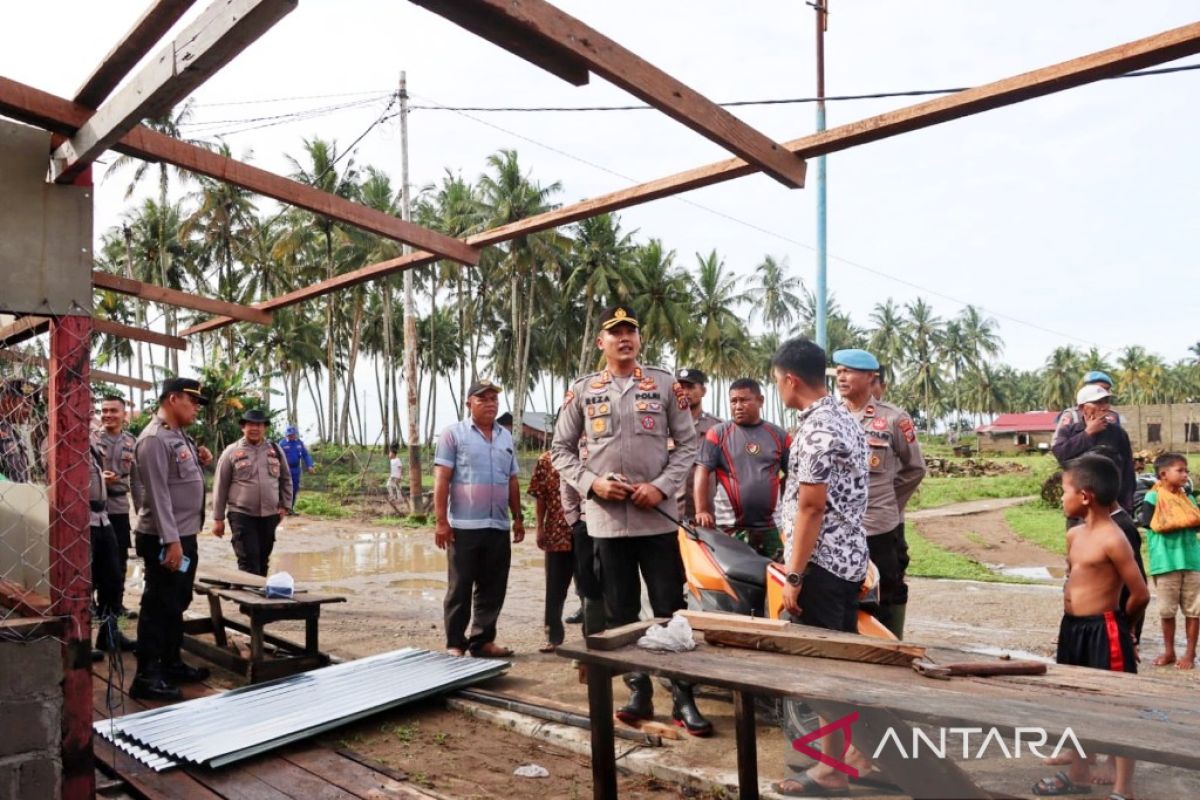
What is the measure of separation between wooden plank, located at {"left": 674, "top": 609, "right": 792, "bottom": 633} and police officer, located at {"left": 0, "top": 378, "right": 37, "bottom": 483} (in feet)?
10.2

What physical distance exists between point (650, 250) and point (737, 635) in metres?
36.6

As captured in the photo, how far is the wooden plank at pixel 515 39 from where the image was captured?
8.75 ft

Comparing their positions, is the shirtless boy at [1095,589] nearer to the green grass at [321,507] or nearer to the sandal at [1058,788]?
the sandal at [1058,788]

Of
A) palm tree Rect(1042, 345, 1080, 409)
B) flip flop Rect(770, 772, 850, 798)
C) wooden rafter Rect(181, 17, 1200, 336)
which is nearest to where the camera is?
wooden rafter Rect(181, 17, 1200, 336)

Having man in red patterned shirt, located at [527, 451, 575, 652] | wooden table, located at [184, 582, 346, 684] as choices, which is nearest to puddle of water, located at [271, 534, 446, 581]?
wooden table, located at [184, 582, 346, 684]

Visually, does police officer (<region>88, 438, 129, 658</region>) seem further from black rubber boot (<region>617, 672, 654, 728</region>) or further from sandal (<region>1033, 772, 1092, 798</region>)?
sandal (<region>1033, 772, 1092, 798</region>)

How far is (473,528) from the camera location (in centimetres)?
580

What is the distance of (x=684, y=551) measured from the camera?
455cm

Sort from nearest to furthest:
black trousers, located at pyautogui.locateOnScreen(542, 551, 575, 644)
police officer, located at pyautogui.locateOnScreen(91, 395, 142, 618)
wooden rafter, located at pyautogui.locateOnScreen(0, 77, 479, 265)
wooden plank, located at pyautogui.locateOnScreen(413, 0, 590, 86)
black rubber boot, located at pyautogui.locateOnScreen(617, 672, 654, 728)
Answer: wooden plank, located at pyautogui.locateOnScreen(413, 0, 590, 86) < wooden rafter, located at pyautogui.locateOnScreen(0, 77, 479, 265) < black rubber boot, located at pyautogui.locateOnScreen(617, 672, 654, 728) < black trousers, located at pyautogui.locateOnScreen(542, 551, 575, 644) < police officer, located at pyautogui.locateOnScreen(91, 395, 142, 618)

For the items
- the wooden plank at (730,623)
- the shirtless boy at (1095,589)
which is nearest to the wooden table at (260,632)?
the wooden plank at (730,623)

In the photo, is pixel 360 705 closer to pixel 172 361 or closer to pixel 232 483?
pixel 232 483

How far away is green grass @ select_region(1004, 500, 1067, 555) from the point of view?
46.5 ft

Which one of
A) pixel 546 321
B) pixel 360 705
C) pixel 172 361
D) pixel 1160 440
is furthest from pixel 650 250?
pixel 360 705

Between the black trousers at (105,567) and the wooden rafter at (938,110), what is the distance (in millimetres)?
3939
